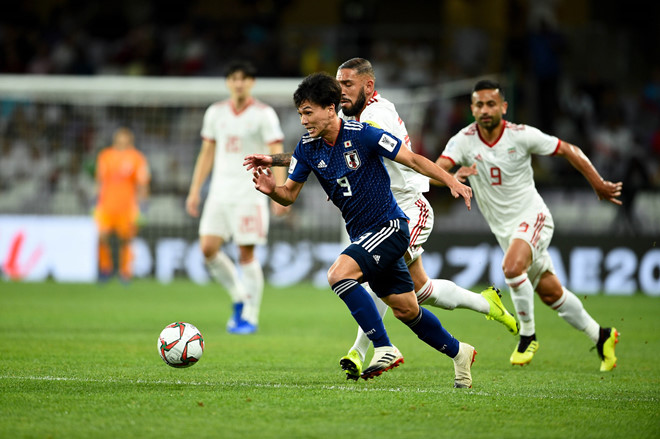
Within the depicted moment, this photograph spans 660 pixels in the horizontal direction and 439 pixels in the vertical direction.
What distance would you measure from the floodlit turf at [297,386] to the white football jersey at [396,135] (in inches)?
51.0

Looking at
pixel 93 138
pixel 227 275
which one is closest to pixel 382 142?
pixel 227 275

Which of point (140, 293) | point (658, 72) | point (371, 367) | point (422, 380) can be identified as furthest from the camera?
point (658, 72)

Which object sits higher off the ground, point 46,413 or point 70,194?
point 70,194

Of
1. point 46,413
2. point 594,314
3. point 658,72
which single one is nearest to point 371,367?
point 46,413

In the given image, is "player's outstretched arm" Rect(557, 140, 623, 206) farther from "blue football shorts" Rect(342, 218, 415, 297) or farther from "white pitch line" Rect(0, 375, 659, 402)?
"blue football shorts" Rect(342, 218, 415, 297)

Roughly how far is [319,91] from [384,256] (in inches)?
Result: 42.2

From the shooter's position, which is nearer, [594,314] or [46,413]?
[46,413]

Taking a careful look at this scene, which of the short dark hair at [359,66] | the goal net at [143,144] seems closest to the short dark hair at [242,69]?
the short dark hair at [359,66]

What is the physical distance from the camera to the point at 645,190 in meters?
15.3

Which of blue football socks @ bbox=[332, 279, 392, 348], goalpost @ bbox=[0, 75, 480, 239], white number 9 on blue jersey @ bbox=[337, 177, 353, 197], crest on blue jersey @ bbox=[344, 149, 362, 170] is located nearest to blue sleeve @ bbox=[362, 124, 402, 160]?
crest on blue jersey @ bbox=[344, 149, 362, 170]

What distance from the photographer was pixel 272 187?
19.1 feet

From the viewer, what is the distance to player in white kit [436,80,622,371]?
7.61 meters

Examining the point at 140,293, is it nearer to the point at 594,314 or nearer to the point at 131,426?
the point at 594,314

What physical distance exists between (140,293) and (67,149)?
499cm
